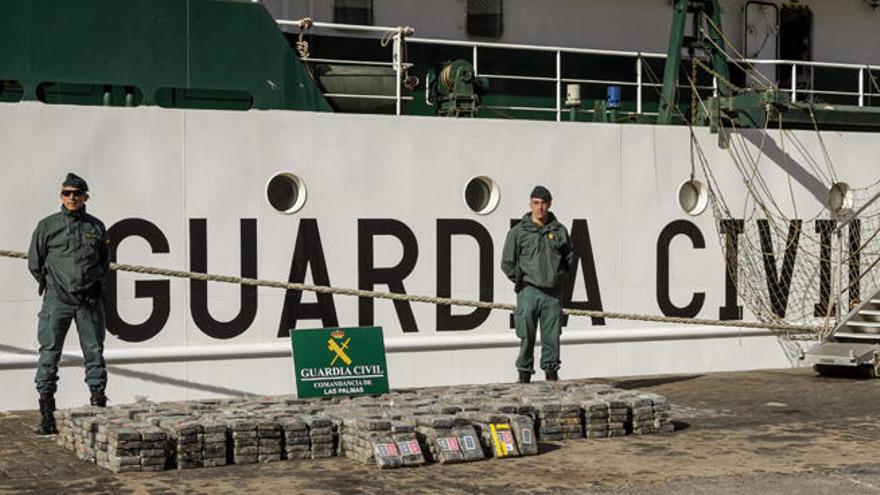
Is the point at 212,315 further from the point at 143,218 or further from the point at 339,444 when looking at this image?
the point at 339,444

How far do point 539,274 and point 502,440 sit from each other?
2738mm

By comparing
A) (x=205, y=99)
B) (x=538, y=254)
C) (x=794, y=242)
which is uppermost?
(x=205, y=99)

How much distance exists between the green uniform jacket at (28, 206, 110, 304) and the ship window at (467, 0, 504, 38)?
5826mm

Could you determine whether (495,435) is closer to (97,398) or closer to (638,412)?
(638,412)

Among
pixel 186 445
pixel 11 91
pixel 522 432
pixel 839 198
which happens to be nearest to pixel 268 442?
pixel 186 445

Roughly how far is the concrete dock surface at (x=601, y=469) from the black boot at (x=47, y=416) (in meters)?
0.12

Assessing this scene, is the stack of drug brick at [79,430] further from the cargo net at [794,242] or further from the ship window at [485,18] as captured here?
the cargo net at [794,242]

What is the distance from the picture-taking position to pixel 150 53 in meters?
11.6

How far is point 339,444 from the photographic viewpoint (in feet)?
29.4

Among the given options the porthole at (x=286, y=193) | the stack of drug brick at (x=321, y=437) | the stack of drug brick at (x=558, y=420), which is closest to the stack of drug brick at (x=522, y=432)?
the stack of drug brick at (x=558, y=420)

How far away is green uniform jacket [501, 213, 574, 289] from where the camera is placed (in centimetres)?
1144

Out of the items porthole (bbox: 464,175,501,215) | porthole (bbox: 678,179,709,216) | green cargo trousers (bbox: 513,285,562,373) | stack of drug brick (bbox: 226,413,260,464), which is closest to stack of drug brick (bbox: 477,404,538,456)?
stack of drug brick (bbox: 226,413,260,464)

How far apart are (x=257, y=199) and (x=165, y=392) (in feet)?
5.75

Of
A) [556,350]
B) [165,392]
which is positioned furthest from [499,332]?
[165,392]
